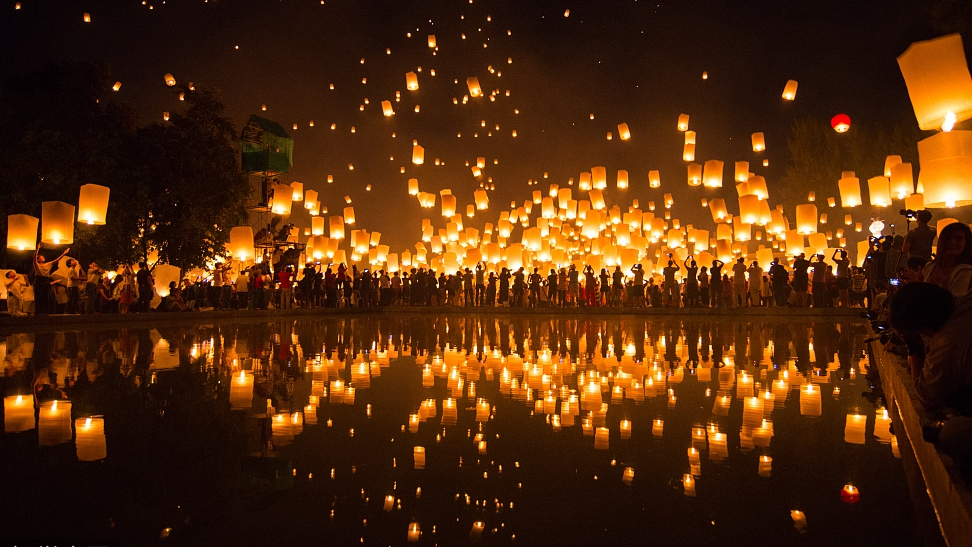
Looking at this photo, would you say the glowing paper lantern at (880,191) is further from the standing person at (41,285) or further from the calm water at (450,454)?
the standing person at (41,285)

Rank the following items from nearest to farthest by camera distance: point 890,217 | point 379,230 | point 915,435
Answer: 1. point 915,435
2. point 379,230
3. point 890,217

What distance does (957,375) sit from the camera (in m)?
2.21

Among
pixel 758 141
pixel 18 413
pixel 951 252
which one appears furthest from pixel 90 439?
pixel 758 141

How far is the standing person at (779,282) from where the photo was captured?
1482cm

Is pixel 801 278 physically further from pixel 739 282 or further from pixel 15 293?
pixel 15 293

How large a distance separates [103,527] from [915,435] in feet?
10.3

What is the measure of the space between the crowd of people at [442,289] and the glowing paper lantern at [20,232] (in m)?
0.28

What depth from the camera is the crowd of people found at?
12934mm

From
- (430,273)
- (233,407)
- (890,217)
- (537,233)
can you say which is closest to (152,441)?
(233,407)

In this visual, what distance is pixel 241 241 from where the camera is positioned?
56.1 ft

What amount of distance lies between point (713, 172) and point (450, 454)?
47.5ft

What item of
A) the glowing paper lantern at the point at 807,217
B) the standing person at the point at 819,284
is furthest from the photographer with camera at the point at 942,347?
the glowing paper lantern at the point at 807,217

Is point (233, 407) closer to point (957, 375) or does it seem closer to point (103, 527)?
→ point (103, 527)

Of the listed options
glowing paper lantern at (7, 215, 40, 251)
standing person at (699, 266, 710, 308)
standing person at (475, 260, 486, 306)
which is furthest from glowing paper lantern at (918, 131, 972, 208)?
glowing paper lantern at (7, 215, 40, 251)
